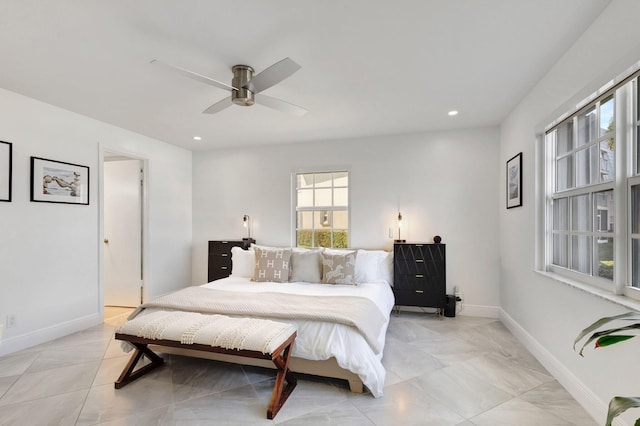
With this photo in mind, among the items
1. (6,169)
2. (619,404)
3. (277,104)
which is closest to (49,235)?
(6,169)

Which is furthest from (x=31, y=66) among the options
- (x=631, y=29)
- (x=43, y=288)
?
(x=631, y=29)

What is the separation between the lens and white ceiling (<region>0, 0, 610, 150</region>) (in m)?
1.84

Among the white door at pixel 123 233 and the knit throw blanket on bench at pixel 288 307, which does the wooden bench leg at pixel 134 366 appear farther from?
the white door at pixel 123 233

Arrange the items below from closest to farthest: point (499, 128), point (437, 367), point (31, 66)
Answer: point (31, 66)
point (437, 367)
point (499, 128)

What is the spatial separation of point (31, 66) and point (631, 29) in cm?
401

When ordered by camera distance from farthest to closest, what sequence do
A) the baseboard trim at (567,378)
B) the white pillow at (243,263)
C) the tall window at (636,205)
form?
the white pillow at (243,263), the baseboard trim at (567,378), the tall window at (636,205)

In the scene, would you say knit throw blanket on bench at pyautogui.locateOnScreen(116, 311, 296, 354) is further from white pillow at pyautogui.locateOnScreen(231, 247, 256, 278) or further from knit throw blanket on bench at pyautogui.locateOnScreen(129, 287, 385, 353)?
white pillow at pyautogui.locateOnScreen(231, 247, 256, 278)

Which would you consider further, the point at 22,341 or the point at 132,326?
the point at 22,341

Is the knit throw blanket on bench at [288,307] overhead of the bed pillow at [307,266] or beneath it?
beneath

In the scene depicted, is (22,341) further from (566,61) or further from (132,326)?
(566,61)

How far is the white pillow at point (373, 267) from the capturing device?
3.86m

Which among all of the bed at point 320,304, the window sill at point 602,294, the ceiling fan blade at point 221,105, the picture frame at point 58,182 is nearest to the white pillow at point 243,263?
the bed at point 320,304

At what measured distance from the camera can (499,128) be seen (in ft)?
13.2

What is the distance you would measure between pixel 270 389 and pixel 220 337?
604 millimetres
